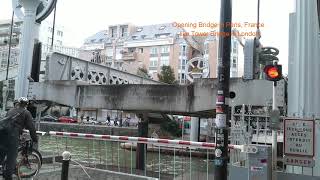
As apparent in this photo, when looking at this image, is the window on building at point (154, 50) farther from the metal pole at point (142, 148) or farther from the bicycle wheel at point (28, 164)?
the bicycle wheel at point (28, 164)

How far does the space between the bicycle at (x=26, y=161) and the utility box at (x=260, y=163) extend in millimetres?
5041

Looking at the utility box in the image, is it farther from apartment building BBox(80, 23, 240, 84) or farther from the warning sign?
apartment building BBox(80, 23, 240, 84)

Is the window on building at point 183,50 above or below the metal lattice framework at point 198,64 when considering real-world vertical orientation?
above

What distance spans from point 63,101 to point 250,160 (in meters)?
10.0

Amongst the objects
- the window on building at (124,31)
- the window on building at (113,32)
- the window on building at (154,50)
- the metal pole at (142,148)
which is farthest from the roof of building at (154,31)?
the metal pole at (142,148)

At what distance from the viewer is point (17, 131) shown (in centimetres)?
911

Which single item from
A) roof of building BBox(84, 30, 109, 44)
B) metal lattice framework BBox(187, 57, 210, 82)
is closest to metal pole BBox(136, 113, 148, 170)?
metal lattice framework BBox(187, 57, 210, 82)

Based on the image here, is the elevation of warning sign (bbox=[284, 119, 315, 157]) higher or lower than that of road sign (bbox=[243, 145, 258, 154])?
higher

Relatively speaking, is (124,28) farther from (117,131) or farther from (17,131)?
(17,131)

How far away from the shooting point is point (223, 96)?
24.6ft

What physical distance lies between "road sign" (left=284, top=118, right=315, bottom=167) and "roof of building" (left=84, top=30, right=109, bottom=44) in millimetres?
106568

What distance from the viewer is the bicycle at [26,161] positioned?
10.0 metres

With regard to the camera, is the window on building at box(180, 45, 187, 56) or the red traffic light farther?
the window on building at box(180, 45, 187, 56)

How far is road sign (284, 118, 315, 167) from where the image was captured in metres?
8.50
